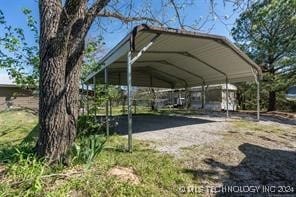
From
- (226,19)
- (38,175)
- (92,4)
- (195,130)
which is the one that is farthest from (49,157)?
(195,130)

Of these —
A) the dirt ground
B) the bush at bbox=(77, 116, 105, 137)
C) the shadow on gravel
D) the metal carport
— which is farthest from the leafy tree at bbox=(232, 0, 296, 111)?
the bush at bbox=(77, 116, 105, 137)

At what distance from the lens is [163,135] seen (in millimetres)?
8406

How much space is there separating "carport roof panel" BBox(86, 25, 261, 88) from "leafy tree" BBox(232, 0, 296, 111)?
12.7ft

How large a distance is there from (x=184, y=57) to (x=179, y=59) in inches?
24.4

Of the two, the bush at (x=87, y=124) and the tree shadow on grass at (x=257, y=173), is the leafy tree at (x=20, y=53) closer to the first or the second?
the bush at (x=87, y=124)

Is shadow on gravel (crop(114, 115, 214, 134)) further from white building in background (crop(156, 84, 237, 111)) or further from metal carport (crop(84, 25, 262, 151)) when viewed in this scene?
white building in background (crop(156, 84, 237, 111))

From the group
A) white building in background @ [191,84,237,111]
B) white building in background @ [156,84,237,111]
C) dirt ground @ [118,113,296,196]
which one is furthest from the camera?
white building in background @ [156,84,237,111]

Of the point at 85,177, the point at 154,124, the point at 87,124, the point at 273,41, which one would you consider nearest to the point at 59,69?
the point at 85,177

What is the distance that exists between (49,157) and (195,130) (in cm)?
535

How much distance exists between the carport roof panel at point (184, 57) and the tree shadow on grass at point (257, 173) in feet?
10.5

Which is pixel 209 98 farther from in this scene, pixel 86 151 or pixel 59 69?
pixel 59 69

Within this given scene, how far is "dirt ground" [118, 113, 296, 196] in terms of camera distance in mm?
4875

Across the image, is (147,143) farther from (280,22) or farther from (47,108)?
(280,22)

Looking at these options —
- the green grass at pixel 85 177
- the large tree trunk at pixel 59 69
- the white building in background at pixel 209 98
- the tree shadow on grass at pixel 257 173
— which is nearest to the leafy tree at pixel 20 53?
the large tree trunk at pixel 59 69
